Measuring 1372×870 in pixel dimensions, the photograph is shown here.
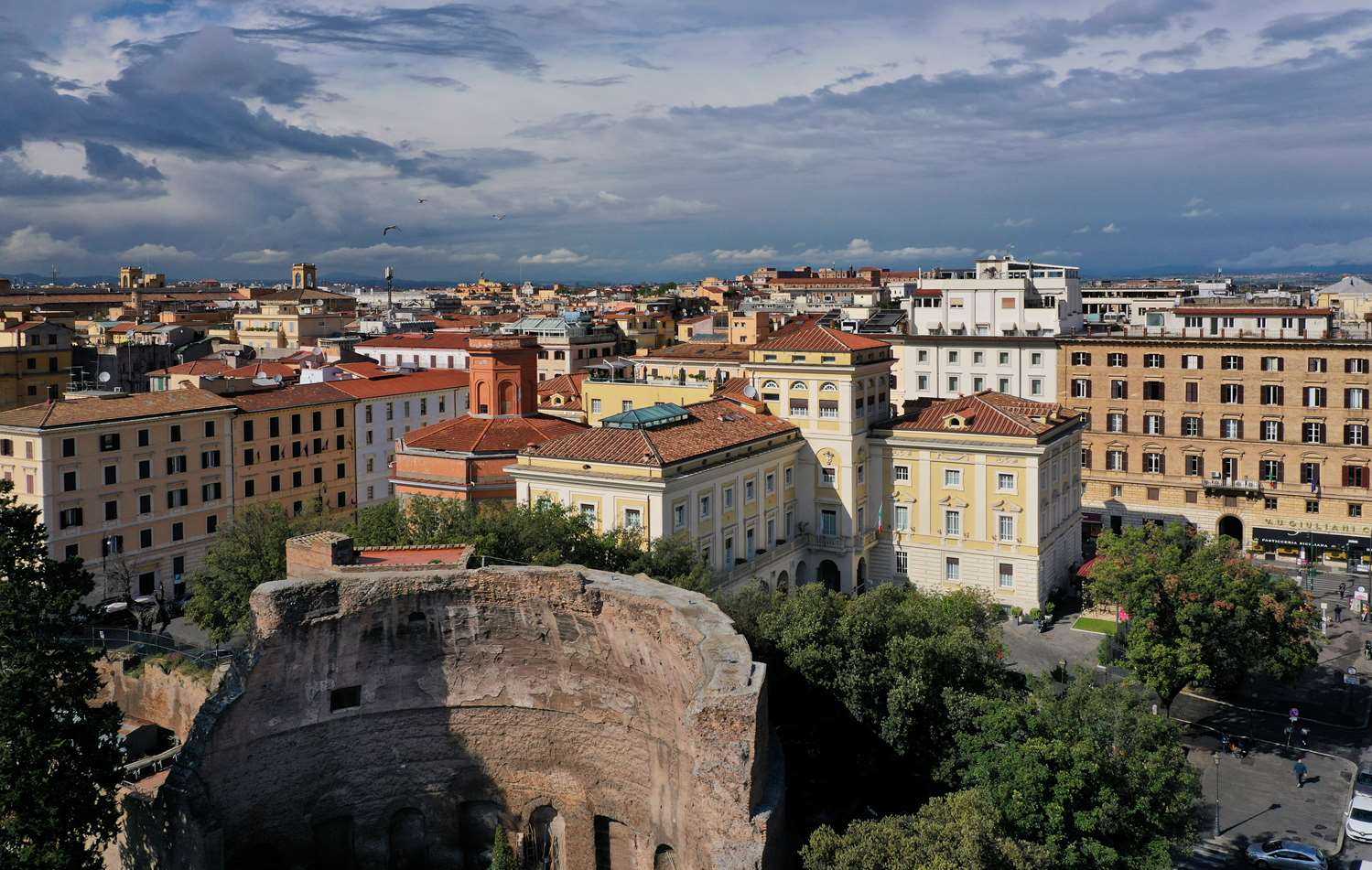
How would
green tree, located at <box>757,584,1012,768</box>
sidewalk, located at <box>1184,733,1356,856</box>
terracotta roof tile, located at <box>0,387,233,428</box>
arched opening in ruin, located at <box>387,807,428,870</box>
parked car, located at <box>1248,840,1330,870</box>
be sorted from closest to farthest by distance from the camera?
parked car, located at <box>1248,840,1330,870</box> < green tree, located at <box>757,584,1012,768</box> < arched opening in ruin, located at <box>387,807,428,870</box> < sidewalk, located at <box>1184,733,1356,856</box> < terracotta roof tile, located at <box>0,387,233,428</box>

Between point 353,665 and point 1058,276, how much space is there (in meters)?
66.1

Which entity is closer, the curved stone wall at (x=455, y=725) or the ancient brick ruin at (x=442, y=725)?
the ancient brick ruin at (x=442, y=725)

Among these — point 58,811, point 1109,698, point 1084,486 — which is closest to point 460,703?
point 58,811

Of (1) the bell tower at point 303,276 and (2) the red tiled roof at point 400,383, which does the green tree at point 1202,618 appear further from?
(1) the bell tower at point 303,276

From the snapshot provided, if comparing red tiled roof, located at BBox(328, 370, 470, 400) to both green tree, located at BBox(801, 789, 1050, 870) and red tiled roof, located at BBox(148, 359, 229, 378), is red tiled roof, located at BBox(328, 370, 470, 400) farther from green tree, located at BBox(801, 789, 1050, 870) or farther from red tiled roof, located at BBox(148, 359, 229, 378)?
green tree, located at BBox(801, 789, 1050, 870)

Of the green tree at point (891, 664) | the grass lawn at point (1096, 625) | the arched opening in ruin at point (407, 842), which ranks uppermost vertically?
the green tree at point (891, 664)

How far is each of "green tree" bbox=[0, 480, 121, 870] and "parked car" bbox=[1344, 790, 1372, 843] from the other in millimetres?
35945

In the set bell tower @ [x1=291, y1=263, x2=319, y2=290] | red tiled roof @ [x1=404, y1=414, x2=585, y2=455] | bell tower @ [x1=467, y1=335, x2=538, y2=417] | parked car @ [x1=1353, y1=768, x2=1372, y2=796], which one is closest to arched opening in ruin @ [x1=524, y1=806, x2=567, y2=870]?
red tiled roof @ [x1=404, y1=414, x2=585, y2=455]

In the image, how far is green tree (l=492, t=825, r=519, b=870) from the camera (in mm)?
34938

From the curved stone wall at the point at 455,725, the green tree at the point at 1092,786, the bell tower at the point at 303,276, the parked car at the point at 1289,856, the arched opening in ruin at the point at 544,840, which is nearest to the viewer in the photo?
the green tree at the point at 1092,786

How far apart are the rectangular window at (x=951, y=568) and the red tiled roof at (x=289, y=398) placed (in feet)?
122

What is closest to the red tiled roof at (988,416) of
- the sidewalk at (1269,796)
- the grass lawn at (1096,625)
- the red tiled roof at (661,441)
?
the red tiled roof at (661,441)

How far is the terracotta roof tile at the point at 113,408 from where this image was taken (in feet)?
185

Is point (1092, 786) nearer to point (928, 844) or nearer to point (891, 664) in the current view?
point (891, 664)
